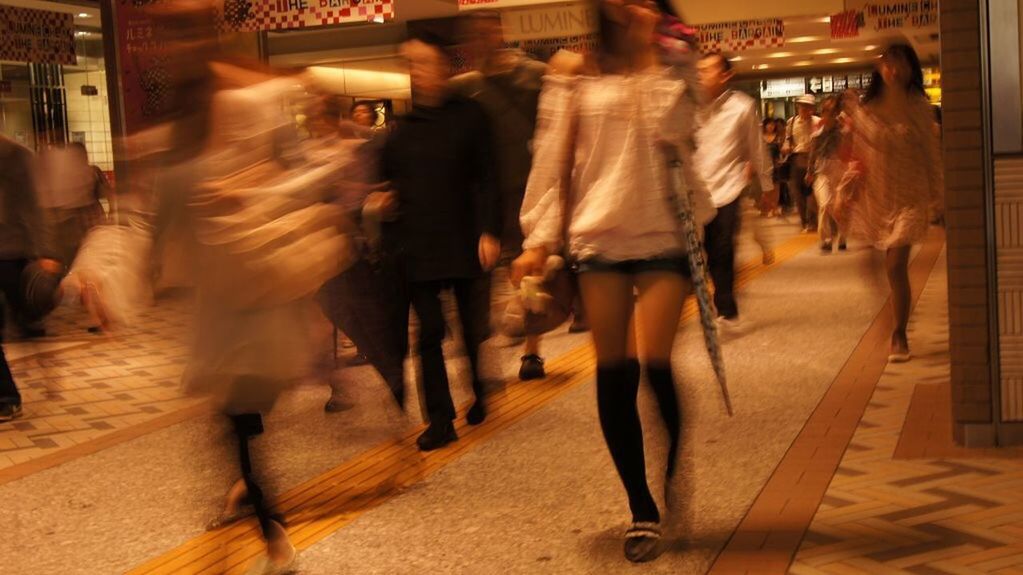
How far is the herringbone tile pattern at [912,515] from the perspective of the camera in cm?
407

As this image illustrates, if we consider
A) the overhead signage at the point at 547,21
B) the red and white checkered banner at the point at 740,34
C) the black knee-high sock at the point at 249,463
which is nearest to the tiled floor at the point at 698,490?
the black knee-high sock at the point at 249,463

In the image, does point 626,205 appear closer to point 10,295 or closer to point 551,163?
point 551,163

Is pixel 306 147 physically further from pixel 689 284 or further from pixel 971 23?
Answer: pixel 971 23

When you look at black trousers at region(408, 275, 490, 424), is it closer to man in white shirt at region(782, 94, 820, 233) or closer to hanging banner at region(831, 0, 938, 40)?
hanging banner at region(831, 0, 938, 40)

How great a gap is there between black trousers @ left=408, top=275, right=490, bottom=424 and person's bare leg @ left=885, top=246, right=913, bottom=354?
9.13 ft

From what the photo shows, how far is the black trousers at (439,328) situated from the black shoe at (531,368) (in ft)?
5.01

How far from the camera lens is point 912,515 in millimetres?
4574

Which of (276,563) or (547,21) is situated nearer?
(276,563)

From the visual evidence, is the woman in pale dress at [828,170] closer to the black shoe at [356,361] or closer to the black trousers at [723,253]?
the black trousers at [723,253]

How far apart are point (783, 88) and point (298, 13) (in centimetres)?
3181

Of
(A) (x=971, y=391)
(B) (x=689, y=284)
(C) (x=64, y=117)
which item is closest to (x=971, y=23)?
(A) (x=971, y=391)

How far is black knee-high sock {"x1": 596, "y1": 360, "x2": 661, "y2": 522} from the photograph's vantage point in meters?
4.09

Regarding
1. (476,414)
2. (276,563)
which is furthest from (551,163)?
(476,414)

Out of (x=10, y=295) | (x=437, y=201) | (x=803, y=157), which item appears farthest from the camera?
(x=803, y=157)
